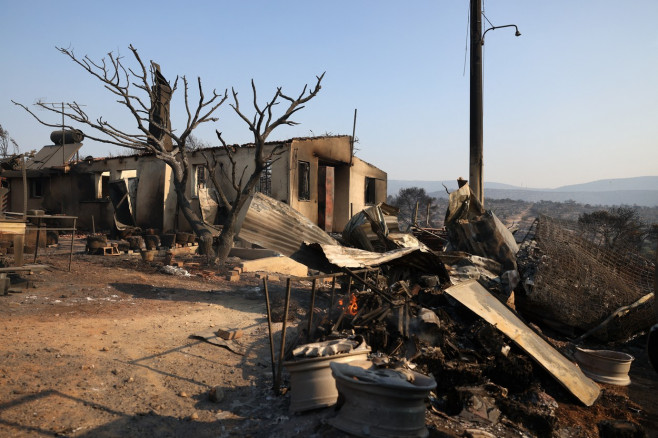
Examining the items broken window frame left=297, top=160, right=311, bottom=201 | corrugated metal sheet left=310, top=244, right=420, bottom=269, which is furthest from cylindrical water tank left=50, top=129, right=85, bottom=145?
corrugated metal sheet left=310, top=244, right=420, bottom=269

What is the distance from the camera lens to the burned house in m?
15.4

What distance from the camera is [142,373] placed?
4.70m

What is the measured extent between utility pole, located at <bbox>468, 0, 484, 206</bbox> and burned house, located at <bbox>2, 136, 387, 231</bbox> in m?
5.81

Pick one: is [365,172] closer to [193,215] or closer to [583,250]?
[193,215]

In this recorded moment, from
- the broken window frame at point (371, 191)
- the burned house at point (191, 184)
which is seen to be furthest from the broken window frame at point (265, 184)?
the broken window frame at point (371, 191)

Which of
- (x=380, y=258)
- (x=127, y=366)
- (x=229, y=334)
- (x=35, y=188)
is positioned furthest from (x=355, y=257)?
(x=35, y=188)

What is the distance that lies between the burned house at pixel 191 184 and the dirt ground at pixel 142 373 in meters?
6.78

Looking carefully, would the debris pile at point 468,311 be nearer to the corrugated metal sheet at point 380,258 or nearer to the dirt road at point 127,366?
the corrugated metal sheet at point 380,258

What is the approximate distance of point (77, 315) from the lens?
21.9 ft

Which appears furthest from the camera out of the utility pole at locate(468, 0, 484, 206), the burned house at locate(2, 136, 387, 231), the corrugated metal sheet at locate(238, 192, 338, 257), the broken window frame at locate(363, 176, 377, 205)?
the broken window frame at locate(363, 176, 377, 205)

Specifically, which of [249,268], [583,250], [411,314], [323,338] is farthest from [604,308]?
[249,268]

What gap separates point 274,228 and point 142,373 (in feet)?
9.10

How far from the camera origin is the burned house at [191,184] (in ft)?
50.4

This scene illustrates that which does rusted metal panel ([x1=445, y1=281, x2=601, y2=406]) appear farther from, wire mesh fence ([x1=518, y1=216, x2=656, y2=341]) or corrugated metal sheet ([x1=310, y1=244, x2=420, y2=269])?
wire mesh fence ([x1=518, y1=216, x2=656, y2=341])
